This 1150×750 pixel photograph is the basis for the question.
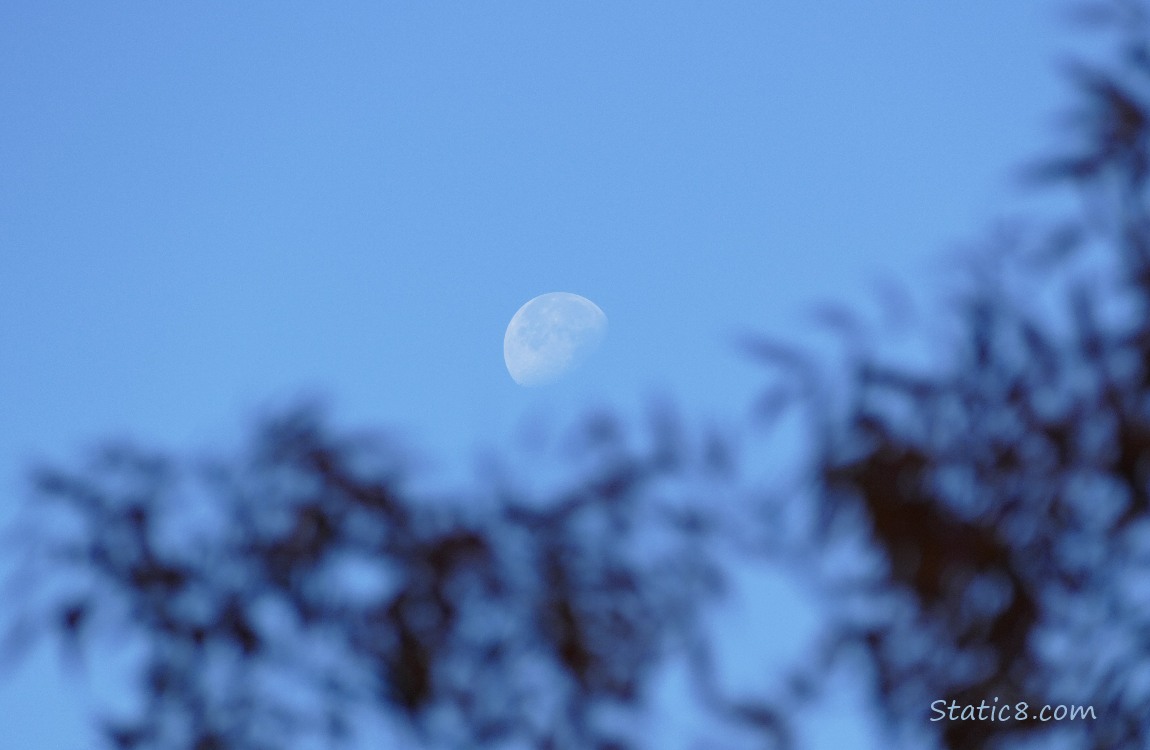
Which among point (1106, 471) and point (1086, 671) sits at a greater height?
point (1106, 471)

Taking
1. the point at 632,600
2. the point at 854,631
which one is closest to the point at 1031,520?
the point at 854,631

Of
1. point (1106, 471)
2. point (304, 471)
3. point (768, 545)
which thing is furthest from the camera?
point (304, 471)

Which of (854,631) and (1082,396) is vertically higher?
(1082,396)

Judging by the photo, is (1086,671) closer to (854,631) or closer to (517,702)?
(854,631)

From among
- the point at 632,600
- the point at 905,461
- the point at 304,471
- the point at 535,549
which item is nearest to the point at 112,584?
the point at 304,471

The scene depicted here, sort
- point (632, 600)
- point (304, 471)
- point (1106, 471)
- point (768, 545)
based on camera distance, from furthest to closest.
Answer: point (304, 471), point (632, 600), point (768, 545), point (1106, 471)

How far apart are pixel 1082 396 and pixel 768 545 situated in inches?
34.2

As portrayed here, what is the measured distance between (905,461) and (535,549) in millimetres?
1170

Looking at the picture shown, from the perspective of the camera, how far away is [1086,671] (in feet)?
11.2

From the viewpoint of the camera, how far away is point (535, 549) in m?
4.07

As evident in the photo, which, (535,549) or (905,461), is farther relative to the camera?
(535,549)

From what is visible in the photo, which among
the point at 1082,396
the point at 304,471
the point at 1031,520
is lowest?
the point at 1031,520

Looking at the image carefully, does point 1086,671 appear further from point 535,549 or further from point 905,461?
point 535,549

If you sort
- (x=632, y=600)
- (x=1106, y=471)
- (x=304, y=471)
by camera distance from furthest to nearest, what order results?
(x=304, y=471), (x=632, y=600), (x=1106, y=471)
